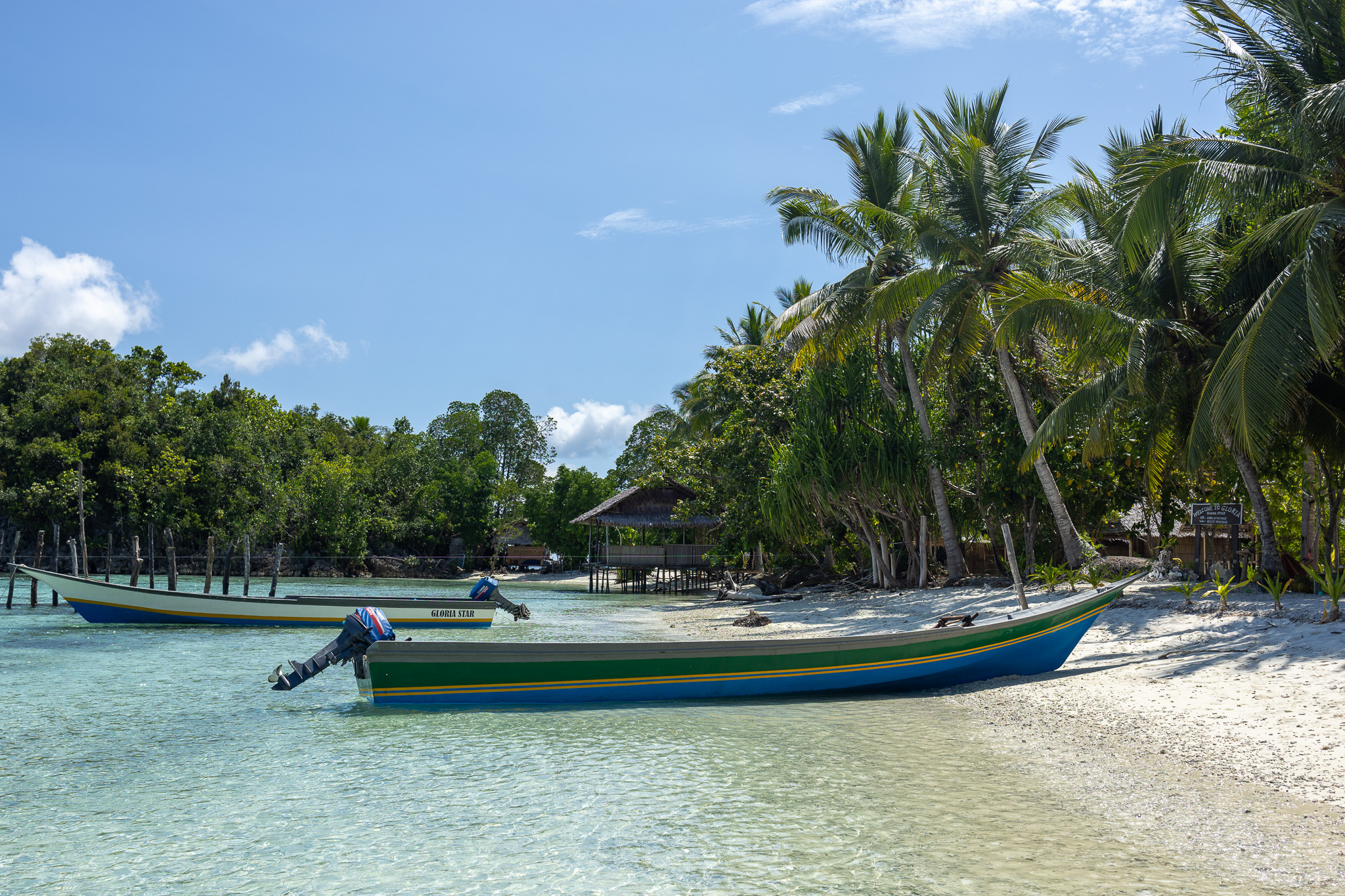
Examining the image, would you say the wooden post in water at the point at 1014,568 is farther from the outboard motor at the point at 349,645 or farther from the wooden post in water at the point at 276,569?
the wooden post in water at the point at 276,569

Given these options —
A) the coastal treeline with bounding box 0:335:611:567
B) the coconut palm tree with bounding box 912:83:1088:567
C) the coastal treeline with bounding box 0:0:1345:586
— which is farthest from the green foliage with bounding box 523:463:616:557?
the coconut palm tree with bounding box 912:83:1088:567

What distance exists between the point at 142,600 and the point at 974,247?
1698cm

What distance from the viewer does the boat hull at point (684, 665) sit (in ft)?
25.9

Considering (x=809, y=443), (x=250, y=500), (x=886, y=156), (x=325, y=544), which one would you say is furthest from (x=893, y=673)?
(x=325, y=544)

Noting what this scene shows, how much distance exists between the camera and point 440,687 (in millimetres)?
7941

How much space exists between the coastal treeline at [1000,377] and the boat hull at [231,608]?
26.6ft

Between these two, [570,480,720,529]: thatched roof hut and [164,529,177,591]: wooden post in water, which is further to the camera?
[570,480,720,529]: thatched roof hut

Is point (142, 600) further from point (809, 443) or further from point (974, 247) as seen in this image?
point (974, 247)

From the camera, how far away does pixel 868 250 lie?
17.8m

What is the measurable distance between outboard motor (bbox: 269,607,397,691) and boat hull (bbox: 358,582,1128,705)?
236 millimetres

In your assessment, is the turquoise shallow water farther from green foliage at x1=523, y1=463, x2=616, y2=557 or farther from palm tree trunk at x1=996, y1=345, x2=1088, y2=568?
green foliage at x1=523, y1=463, x2=616, y2=557

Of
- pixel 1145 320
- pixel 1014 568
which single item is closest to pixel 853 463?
pixel 1145 320

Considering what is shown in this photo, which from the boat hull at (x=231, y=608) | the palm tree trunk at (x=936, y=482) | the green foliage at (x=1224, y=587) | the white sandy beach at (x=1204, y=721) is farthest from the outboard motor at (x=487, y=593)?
the green foliage at (x=1224, y=587)

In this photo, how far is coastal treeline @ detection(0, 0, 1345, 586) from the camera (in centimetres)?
878
